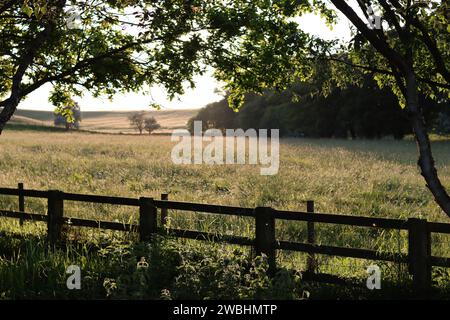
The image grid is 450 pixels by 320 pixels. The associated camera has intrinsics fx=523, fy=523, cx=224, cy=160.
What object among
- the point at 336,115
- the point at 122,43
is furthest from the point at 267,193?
the point at 336,115

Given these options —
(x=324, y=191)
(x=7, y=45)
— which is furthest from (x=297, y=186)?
(x=7, y=45)

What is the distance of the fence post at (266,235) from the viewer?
8.63 m

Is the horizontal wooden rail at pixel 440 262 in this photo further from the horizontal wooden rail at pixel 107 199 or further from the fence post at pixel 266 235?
the horizontal wooden rail at pixel 107 199

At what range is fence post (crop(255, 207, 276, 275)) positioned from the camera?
8.63 meters

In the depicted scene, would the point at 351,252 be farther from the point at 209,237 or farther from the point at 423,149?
the point at 209,237

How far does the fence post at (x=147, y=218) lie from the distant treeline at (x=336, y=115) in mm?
48510

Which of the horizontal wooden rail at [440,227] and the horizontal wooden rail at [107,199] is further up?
the horizontal wooden rail at [107,199]

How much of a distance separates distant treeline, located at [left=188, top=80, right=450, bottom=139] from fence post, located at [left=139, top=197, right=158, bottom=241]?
4851 cm

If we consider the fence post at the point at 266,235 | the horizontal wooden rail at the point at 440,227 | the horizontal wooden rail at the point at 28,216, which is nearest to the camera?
the horizontal wooden rail at the point at 440,227

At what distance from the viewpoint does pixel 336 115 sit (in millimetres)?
80062

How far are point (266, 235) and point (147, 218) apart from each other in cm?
242

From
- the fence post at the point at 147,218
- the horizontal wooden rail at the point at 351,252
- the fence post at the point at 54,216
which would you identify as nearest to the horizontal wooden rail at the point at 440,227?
the horizontal wooden rail at the point at 351,252

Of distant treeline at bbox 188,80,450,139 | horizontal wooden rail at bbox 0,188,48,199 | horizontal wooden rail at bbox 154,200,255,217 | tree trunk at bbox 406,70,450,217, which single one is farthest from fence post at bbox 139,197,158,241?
distant treeline at bbox 188,80,450,139
